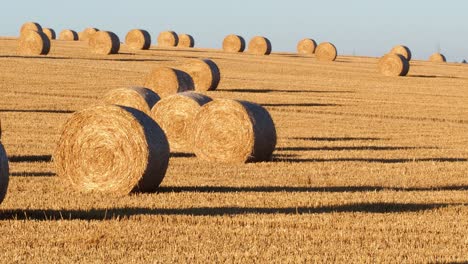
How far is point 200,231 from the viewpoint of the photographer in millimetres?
11406

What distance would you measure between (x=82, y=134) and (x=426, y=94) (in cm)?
3034

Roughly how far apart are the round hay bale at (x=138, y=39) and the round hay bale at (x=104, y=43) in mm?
6077

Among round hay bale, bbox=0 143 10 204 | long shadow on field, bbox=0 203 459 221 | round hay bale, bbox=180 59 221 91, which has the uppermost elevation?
round hay bale, bbox=0 143 10 204

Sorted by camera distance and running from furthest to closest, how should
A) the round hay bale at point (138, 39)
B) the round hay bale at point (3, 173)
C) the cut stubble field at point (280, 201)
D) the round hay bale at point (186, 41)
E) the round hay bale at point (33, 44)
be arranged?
the round hay bale at point (186, 41) < the round hay bale at point (138, 39) < the round hay bale at point (33, 44) < the round hay bale at point (3, 173) < the cut stubble field at point (280, 201)

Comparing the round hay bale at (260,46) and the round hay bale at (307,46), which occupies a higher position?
the round hay bale at (260,46)

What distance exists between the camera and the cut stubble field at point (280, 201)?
10.4m

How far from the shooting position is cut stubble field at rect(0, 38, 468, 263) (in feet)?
34.3

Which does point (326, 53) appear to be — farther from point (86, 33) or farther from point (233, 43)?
point (86, 33)

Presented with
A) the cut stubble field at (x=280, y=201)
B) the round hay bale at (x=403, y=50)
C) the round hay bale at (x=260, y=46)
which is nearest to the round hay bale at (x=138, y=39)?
the round hay bale at (x=260, y=46)

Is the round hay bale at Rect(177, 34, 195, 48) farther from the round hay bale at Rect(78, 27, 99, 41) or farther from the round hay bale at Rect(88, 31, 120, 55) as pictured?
the round hay bale at Rect(88, 31, 120, 55)

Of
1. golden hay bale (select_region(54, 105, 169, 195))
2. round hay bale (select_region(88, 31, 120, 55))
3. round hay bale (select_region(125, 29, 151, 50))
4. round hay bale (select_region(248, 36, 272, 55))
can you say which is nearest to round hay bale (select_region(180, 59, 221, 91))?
round hay bale (select_region(88, 31, 120, 55))

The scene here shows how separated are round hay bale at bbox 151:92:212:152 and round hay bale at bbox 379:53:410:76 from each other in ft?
111

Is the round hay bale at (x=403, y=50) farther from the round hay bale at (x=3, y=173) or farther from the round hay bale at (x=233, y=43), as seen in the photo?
the round hay bale at (x=3, y=173)

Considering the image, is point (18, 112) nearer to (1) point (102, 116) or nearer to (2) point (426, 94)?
(1) point (102, 116)
